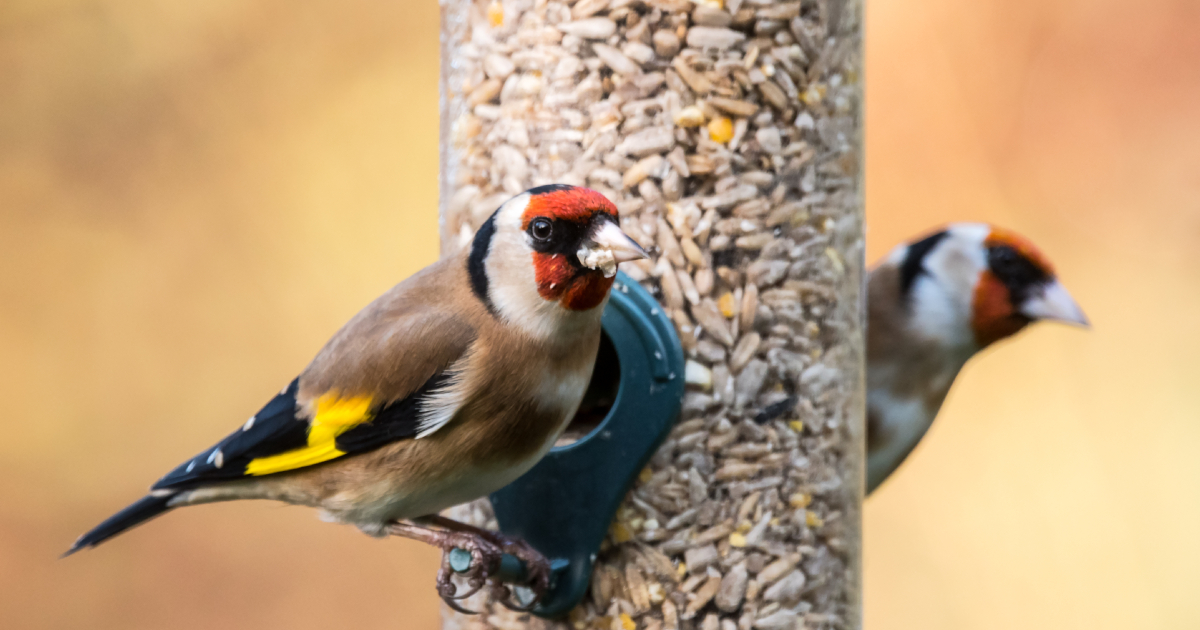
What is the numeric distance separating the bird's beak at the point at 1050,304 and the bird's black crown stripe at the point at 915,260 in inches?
9.6

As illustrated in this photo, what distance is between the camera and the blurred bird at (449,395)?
192 centimetres

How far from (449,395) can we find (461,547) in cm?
25

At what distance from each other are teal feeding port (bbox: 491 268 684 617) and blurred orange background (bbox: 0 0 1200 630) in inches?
104

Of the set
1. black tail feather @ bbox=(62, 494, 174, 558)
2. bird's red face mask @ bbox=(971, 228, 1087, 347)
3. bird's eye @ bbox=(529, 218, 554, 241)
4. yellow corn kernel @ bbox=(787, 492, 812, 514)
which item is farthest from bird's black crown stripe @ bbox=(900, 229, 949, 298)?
black tail feather @ bbox=(62, 494, 174, 558)

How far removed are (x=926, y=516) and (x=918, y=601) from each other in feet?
1.01

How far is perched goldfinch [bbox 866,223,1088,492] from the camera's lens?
2.77 meters

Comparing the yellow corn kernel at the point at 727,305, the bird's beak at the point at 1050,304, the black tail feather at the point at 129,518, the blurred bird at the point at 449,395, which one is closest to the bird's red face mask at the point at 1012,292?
the bird's beak at the point at 1050,304

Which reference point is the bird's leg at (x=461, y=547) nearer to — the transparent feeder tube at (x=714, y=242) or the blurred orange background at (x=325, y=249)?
the transparent feeder tube at (x=714, y=242)

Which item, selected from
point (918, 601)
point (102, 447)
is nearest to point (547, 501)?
point (918, 601)

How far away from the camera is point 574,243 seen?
74.2 inches

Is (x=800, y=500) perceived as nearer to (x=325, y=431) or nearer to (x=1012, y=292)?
(x=325, y=431)

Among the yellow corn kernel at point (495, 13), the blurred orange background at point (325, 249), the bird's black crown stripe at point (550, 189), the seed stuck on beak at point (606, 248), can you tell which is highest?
the yellow corn kernel at point (495, 13)

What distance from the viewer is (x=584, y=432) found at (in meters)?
2.26

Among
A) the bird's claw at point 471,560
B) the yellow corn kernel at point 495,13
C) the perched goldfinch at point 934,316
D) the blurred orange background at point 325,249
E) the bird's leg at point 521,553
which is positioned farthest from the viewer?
the blurred orange background at point 325,249
